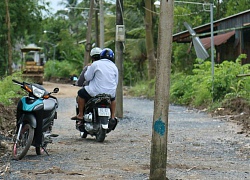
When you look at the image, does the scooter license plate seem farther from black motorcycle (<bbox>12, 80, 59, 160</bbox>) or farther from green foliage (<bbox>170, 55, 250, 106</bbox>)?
green foliage (<bbox>170, 55, 250, 106</bbox>)

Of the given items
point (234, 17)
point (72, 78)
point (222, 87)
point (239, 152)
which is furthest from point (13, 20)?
point (239, 152)

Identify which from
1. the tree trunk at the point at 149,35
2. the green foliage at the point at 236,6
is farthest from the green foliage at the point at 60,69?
the tree trunk at the point at 149,35

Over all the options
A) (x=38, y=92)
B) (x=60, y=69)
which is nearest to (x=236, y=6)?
(x=60, y=69)

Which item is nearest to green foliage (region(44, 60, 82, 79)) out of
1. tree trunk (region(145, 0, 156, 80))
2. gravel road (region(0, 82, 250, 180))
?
tree trunk (region(145, 0, 156, 80))

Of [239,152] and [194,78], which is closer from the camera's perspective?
[239,152]

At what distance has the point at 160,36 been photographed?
684 cm

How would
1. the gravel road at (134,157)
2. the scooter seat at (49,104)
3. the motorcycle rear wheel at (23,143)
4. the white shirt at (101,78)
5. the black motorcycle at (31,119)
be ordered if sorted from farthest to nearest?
the white shirt at (101,78) < the scooter seat at (49,104) < the black motorcycle at (31,119) < the motorcycle rear wheel at (23,143) < the gravel road at (134,157)

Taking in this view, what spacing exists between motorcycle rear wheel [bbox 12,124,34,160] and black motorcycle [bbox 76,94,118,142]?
242cm

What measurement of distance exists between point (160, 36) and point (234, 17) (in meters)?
23.2

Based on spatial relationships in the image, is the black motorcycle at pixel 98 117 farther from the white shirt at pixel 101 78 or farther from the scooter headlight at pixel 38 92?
the scooter headlight at pixel 38 92

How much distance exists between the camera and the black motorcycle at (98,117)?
11570mm

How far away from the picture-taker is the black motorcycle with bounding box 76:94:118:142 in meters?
11.6

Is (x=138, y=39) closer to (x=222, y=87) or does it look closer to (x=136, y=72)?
(x=136, y=72)

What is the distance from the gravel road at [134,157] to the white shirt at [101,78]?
0.95 metres
